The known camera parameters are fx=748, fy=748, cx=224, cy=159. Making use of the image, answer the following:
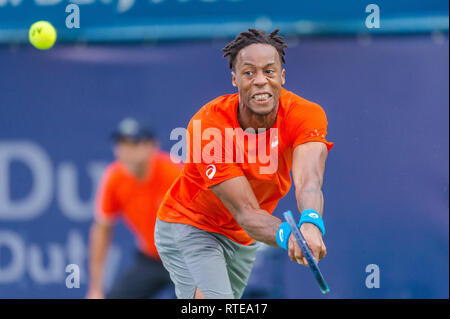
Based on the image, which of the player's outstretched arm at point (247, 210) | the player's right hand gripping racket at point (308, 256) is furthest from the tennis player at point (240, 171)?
the player's right hand gripping racket at point (308, 256)

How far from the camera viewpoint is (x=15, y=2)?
19.5 ft

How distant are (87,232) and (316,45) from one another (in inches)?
92.5

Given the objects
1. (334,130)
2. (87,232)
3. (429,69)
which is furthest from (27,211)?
(429,69)

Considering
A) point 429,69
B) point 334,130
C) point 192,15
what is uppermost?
point 192,15

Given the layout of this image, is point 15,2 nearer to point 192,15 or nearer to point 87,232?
point 192,15

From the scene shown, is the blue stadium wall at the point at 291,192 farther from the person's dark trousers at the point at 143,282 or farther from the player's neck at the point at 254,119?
the player's neck at the point at 254,119

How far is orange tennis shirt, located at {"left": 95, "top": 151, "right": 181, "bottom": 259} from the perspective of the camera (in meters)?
5.80

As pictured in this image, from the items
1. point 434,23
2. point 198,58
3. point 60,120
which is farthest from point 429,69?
point 60,120

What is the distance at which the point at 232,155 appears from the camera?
3.69 m

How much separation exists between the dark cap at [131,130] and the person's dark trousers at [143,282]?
38.8 inches

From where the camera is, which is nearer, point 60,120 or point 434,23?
point 434,23

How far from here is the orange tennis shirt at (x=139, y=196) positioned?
580cm

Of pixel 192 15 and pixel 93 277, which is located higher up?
pixel 192 15
